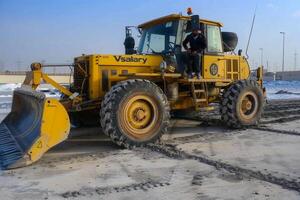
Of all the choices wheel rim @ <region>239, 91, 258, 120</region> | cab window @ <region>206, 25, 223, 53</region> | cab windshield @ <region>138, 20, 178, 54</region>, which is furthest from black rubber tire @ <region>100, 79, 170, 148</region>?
wheel rim @ <region>239, 91, 258, 120</region>

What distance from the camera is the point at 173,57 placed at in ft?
30.6

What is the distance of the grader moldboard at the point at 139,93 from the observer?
22.8ft

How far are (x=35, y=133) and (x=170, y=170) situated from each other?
2.42 m

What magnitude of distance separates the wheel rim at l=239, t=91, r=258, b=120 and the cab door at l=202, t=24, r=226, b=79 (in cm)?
76

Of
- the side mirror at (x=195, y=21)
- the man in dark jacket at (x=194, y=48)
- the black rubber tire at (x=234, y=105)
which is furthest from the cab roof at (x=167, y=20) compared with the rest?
the black rubber tire at (x=234, y=105)

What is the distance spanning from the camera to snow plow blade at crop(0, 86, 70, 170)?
21.2ft

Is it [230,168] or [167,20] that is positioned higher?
[167,20]

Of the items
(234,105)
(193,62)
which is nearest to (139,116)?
(193,62)

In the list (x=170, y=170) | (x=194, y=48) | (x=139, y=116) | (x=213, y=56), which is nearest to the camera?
(x=170, y=170)

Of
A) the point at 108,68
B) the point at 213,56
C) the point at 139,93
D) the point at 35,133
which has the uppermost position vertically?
the point at 213,56

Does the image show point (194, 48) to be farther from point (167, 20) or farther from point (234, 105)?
point (234, 105)

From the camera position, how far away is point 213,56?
10070 millimetres

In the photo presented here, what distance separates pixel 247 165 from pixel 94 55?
391cm

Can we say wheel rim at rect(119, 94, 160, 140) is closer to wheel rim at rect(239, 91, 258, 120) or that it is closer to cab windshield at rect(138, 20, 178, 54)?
cab windshield at rect(138, 20, 178, 54)
